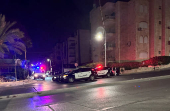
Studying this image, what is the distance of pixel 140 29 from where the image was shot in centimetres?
2970

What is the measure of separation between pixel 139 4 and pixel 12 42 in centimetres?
2510

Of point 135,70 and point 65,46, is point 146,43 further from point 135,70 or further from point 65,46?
point 65,46

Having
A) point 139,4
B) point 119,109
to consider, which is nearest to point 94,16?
point 139,4

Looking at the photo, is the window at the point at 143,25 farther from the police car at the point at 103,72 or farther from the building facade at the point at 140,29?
the police car at the point at 103,72

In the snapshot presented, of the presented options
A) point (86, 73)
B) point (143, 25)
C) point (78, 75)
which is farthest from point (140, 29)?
point (78, 75)

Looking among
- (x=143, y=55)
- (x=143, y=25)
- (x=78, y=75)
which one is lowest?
(x=78, y=75)

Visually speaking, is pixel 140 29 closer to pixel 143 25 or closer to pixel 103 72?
pixel 143 25

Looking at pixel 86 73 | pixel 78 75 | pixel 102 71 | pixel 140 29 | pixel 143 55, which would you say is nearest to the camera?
pixel 78 75

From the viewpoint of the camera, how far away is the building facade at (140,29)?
29828mm

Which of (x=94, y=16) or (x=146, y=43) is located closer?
(x=146, y=43)

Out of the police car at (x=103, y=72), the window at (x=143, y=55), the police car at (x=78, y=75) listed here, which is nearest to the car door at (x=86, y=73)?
the police car at (x=78, y=75)

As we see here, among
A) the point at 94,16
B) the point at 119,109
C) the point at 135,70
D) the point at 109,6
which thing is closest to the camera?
the point at 119,109

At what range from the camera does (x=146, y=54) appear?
30.6 meters

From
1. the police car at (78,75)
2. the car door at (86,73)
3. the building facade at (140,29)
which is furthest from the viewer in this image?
the building facade at (140,29)
